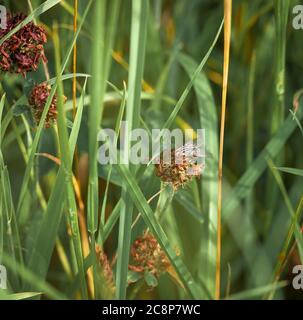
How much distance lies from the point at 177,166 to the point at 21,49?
20 cm

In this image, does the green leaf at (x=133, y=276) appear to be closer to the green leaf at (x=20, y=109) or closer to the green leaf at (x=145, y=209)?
the green leaf at (x=145, y=209)

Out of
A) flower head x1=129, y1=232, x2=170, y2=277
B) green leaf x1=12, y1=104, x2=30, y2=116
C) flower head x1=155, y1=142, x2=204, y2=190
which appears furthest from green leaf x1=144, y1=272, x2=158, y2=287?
green leaf x1=12, y1=104, x2=30, y2=116

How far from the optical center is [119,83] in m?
0.90

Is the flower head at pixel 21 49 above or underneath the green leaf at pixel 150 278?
above

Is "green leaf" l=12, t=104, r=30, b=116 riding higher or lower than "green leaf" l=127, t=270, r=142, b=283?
higher

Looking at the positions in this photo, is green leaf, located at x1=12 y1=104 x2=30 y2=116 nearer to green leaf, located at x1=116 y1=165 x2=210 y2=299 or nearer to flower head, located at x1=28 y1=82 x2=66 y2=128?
flower head, located at x1=28 y1=82 x2=66 y2=128

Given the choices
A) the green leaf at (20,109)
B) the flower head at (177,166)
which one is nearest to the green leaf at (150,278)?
the flower head at (177,166)

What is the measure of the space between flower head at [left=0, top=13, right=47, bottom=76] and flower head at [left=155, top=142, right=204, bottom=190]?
0.17m

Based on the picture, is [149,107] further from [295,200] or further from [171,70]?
[295,200]

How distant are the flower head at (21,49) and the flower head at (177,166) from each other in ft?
0.54

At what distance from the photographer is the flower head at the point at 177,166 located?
25.8 inches

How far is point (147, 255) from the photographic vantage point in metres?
0.70

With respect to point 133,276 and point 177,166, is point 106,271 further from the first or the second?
point 177,166

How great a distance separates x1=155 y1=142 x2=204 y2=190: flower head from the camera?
656 mm
